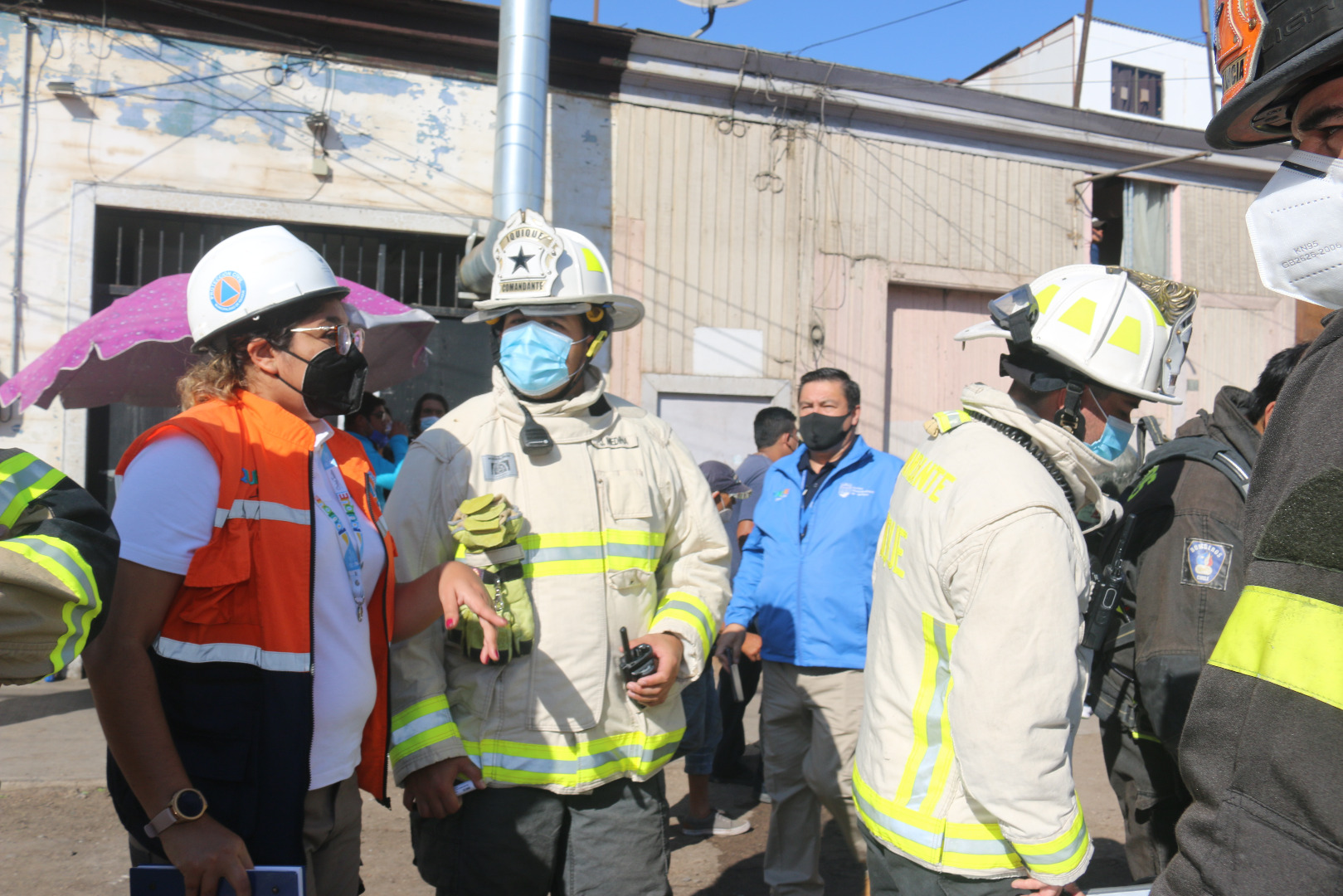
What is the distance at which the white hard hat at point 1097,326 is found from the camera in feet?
7.41

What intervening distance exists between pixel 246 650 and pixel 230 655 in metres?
0.03

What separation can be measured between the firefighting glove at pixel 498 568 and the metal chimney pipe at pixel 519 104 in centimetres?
559

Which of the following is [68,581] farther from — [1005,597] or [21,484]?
[1005,597]

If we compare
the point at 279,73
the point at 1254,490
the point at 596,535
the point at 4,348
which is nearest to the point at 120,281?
the point at 4,348

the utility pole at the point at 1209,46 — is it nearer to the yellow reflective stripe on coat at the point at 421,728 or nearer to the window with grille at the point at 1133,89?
the yellow reflective stripe on coat at the point at 421,728

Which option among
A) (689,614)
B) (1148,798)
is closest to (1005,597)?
(689,614)

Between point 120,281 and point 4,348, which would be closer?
point 4,348

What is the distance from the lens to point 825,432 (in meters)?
4.39

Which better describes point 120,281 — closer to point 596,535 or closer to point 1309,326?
point 596,535

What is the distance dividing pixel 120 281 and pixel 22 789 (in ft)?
15.0

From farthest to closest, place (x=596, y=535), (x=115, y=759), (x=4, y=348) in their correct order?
(x=4, y=348)
(x=596, y=535)
(x=115, y=759)

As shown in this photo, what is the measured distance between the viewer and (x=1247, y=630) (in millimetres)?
965

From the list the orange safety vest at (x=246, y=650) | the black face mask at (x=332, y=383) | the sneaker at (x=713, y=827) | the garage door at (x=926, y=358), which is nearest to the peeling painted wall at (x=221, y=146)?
the garage door at (x=926, y=358)

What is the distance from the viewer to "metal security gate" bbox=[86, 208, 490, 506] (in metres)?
7.79
